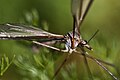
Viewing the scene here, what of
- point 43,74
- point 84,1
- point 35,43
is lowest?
point 43,74

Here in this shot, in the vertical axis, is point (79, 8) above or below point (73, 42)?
above

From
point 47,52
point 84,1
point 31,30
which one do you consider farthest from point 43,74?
point 84,1

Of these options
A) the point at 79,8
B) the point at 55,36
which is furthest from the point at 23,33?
the point at 79,8

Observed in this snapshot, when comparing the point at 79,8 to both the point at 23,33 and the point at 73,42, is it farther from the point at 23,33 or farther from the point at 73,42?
the point at 23,33

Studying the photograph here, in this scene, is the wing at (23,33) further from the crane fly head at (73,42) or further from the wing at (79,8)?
the wing at (79,8)

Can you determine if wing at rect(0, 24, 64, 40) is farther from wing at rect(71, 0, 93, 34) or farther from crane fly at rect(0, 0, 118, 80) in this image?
wing at rect(71, 0, 93, 34)

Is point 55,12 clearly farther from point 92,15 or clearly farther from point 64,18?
point 92,15

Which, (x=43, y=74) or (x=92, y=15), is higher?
(x=92, y=15)

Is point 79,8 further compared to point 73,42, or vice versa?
point 73,42

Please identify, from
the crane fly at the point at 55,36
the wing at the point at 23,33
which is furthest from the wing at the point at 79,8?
the wing at the point at 23,33
